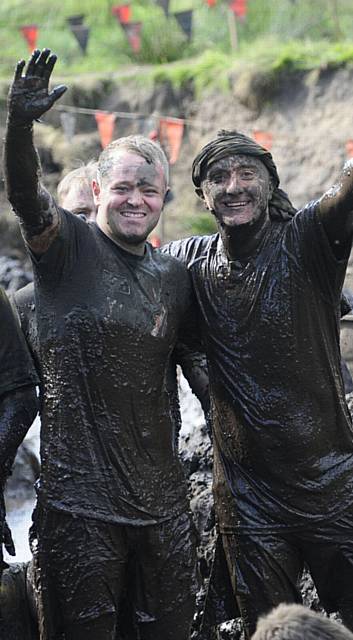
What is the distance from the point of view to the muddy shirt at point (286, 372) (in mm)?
3891

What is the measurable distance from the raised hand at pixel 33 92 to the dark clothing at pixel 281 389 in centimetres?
A: 97

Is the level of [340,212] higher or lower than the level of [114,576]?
higher

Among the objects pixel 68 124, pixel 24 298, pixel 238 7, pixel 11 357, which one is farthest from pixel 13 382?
pixel 238 7

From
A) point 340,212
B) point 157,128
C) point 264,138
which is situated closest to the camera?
point 340,212

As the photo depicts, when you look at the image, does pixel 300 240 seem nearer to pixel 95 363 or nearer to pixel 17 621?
pixel 95 363

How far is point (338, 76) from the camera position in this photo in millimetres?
13383

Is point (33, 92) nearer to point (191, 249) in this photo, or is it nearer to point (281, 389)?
point (191, 249)

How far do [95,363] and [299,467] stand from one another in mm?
822

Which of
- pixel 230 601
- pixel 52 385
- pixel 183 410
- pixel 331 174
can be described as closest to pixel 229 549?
pixel 230 601

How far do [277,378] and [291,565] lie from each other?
0.67 metres

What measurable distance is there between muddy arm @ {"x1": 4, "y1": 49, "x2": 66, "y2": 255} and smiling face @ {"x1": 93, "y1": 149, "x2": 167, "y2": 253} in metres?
0.24

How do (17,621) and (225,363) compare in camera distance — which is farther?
(17,621)

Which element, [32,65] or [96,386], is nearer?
[32,65]

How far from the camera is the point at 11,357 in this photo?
395 cm
